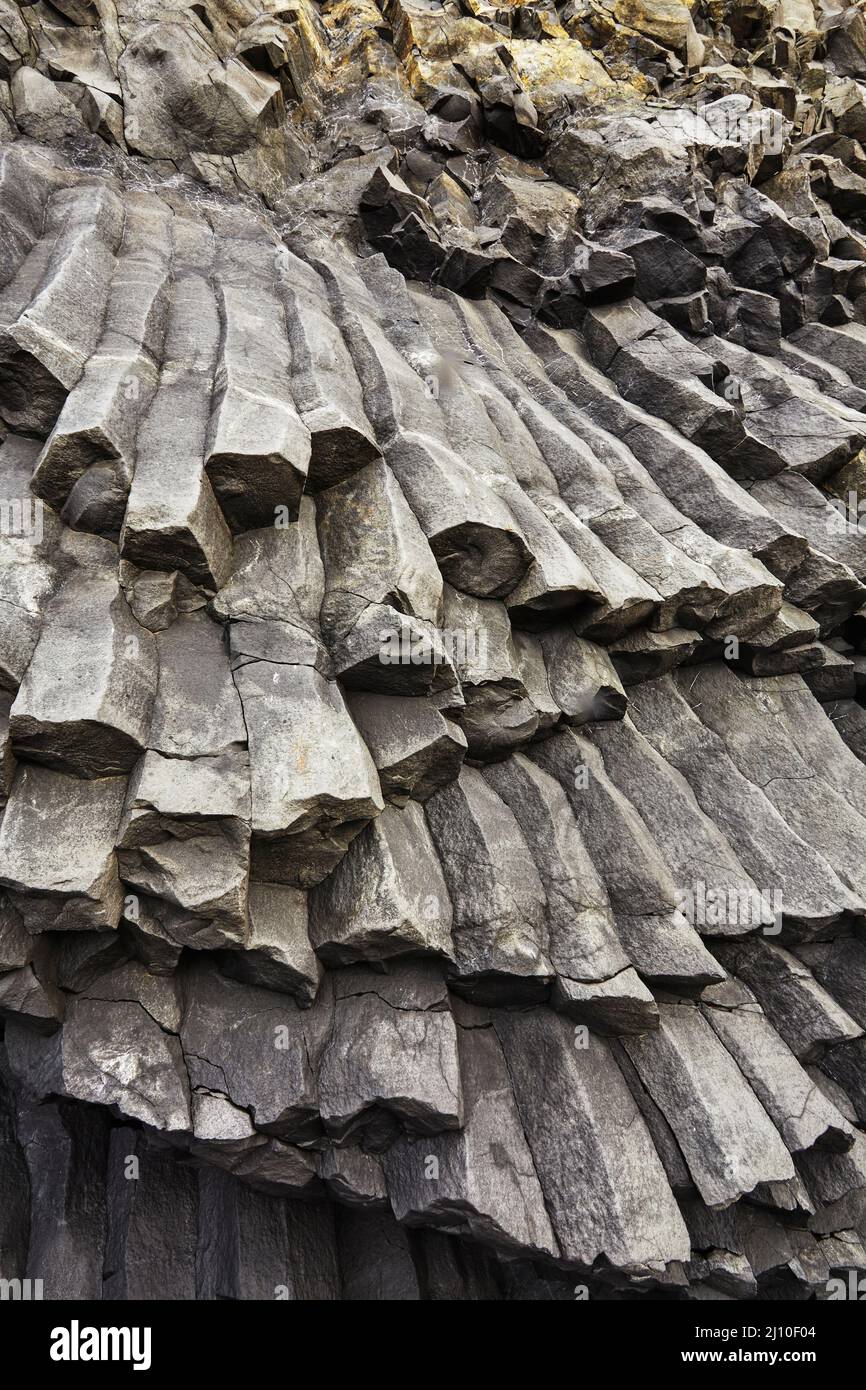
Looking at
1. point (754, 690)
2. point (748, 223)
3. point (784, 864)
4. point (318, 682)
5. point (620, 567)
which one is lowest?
point (784, 864)

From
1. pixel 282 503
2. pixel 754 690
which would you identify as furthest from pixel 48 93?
pixel 754 690

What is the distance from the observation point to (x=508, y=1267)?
7.41 m

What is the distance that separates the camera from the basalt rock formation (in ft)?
21.1

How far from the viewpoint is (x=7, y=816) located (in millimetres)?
6262

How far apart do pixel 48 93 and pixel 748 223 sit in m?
13.1

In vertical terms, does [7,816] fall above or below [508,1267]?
above

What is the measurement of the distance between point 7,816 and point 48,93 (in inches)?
513

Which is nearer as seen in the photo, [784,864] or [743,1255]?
[743,1255]

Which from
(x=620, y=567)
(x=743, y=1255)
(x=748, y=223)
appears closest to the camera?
(x=743, y=1255)

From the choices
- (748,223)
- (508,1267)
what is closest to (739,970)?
(508,1267)

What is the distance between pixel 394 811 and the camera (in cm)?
746

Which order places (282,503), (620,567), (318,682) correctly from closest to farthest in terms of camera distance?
(318,682), (282,503), (620,567)

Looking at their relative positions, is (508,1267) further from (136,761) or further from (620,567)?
(620,567)

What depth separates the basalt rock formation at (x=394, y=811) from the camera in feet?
21.1
